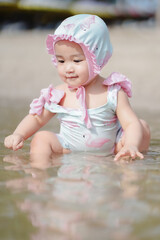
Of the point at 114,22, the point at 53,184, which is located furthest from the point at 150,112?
the point at 114,22

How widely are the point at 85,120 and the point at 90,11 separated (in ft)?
37.4

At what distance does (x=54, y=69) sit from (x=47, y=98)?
5.60 meters

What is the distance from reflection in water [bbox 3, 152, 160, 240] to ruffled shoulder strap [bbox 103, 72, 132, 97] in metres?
0.48

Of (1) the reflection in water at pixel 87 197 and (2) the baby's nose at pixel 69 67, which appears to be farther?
(2) the baby's nose at pixel 69 67

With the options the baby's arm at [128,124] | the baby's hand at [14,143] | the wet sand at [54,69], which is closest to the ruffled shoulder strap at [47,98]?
the baby's hand at [14,143]

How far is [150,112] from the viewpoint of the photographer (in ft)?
16.4

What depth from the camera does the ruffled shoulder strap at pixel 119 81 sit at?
274 centimetres

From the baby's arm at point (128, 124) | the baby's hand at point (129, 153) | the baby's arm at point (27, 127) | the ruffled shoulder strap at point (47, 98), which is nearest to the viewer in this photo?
the baby's hand at point (129, 153)

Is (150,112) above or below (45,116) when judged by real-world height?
below

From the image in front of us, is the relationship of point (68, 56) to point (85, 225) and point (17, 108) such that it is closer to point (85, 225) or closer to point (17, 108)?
point (85, 225)

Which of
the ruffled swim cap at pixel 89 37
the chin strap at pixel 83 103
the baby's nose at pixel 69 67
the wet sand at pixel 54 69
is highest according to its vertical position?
the ruffled swim cap at pixel 89 37

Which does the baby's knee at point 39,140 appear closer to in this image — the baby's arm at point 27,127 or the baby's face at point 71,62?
the baby's arm at point 27,127

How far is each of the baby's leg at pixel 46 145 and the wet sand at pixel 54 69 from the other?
2.59 metres

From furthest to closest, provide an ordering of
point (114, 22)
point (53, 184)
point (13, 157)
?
1. point (114, 22)
2. point (13, 157)
3. point (53, 184)
